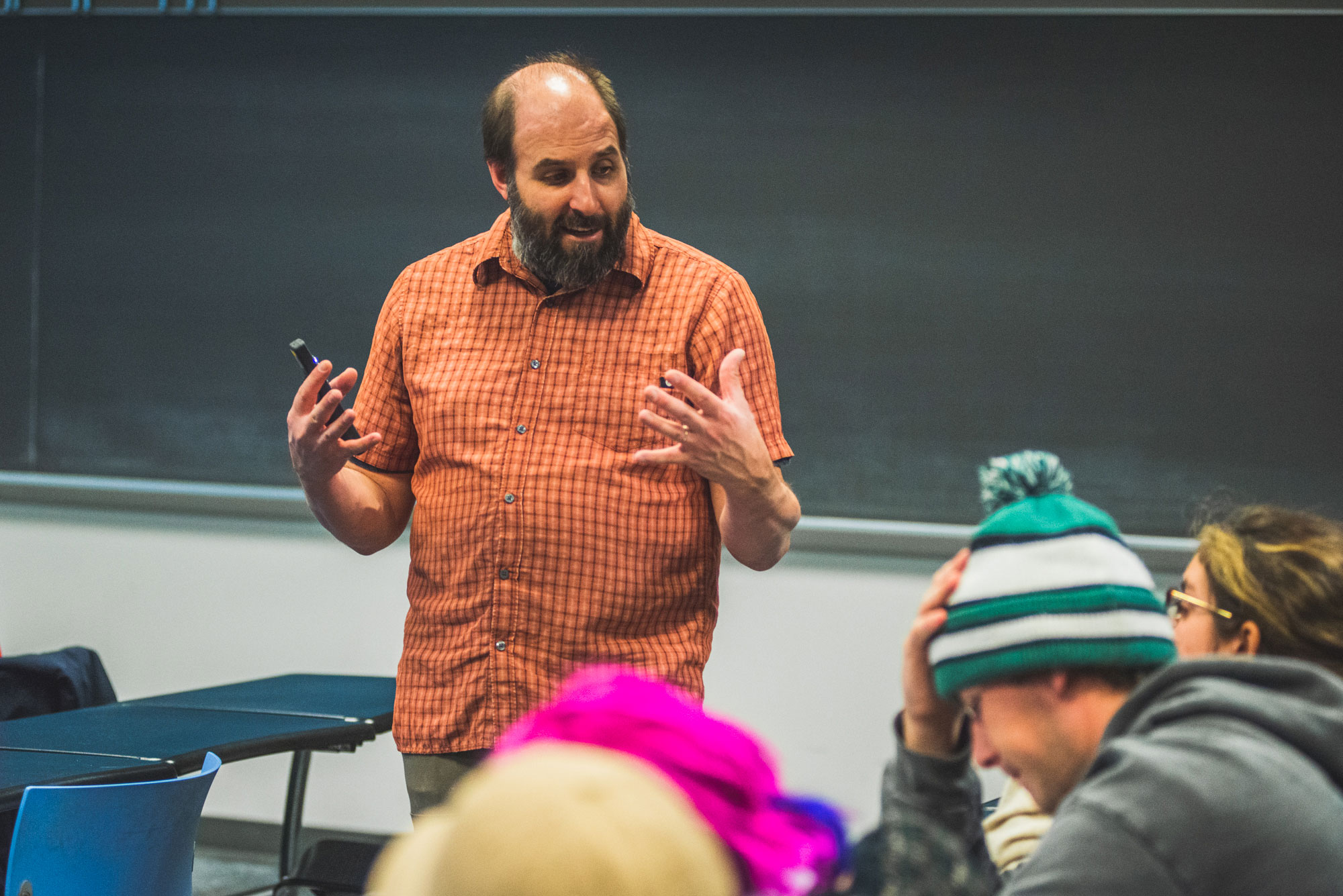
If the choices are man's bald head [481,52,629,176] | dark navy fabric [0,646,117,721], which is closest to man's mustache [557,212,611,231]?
man's bald head [481,52,629,176]

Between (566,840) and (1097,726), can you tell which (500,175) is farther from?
(566,840)

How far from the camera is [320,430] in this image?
1.87m

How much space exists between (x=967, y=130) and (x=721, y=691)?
1728mm

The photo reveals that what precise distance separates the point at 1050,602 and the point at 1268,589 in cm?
67

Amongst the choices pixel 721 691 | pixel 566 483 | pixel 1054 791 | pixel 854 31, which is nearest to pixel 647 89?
pixel 854 31

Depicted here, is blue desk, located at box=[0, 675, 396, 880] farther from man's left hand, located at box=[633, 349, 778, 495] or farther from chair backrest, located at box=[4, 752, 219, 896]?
man's left hand, located at box=[633, 349, 778, 495]

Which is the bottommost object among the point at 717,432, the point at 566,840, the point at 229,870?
the point at 229,870

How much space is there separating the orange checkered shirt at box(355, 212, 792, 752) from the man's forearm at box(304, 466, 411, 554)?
88mm

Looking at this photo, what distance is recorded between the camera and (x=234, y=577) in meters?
4.11

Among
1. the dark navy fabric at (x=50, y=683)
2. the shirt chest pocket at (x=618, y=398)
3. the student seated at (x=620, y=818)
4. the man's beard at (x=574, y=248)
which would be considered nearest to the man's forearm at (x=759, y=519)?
the shirt chest pocket at (x=618, y=398)

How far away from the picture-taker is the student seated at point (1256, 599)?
1.44 m

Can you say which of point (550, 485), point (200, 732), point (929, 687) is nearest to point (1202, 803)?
point (929, 687)

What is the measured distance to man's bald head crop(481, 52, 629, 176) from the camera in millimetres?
1997

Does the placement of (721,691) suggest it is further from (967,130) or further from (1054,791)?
(1054,791)
